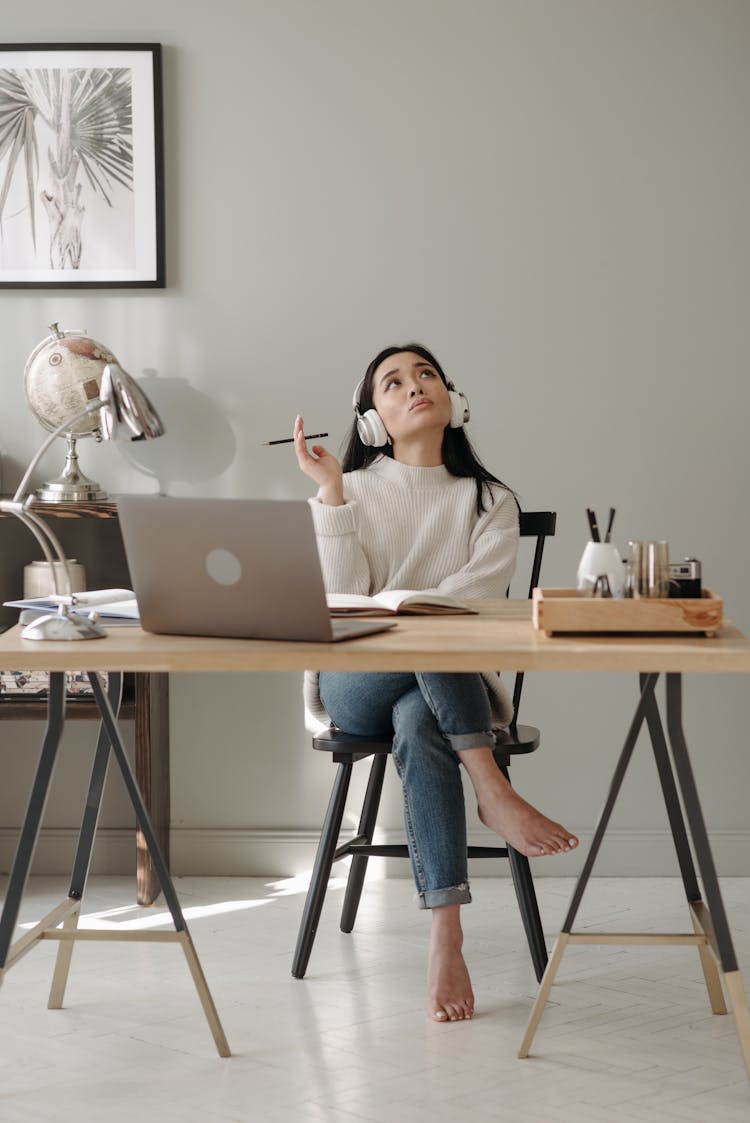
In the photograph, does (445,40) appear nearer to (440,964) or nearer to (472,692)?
(472,692)

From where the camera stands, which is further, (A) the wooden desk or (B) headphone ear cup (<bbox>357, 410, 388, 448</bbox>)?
(B) headphone ear cup (<bbox>357, 410, 388, 448</bbox>)

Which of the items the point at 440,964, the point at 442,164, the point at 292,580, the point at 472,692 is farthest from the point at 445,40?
the point at 440,964

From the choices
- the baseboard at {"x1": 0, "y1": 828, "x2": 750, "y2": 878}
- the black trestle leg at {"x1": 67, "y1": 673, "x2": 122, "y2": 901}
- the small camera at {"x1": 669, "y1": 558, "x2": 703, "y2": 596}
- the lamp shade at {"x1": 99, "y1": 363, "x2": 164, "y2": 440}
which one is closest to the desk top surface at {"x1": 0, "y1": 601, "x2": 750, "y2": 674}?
the small camera at {"x1": 669, "y1": 558, "x2": 703, "y2": 596}

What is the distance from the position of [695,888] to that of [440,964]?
44 cm

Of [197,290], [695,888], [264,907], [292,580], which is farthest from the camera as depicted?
[197,290]

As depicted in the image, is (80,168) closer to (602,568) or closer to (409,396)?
(409,396)

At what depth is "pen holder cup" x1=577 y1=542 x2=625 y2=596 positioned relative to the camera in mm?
1807

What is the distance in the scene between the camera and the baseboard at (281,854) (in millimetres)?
3139

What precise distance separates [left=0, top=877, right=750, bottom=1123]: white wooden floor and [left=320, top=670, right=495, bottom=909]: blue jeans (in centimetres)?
26

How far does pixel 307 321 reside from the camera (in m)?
3.11

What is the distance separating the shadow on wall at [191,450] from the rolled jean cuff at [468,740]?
117cm

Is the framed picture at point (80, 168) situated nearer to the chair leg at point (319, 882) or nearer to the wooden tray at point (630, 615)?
the chair leg at point (319, 882)

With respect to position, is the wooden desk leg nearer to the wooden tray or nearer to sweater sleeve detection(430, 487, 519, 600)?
sweater sleeve detection(430, 487, 519, 600)

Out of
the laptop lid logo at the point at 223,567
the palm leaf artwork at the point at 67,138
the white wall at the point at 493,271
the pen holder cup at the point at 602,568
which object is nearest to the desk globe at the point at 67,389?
the white wall at the point at 493,271
